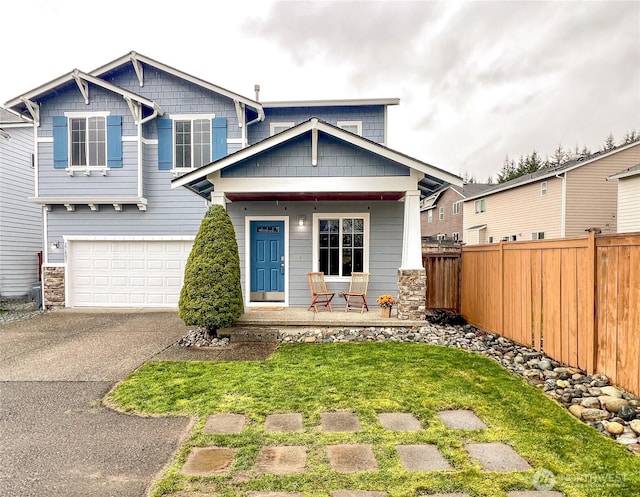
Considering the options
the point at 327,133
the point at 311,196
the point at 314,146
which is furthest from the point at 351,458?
the point at 311,196

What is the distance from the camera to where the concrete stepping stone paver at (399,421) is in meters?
3.45

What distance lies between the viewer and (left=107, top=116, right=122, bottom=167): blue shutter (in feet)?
33.5

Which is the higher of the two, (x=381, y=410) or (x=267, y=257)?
(x=267, y=257)

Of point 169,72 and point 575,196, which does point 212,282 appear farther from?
point 575,196

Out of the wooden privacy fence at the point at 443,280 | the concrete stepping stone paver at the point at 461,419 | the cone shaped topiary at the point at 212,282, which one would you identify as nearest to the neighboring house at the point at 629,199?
the wooden privacy fence at the point at 443,280

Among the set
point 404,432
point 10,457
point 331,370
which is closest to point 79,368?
point 10,457

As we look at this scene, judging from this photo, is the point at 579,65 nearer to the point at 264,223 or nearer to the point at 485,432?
the point at 264,223

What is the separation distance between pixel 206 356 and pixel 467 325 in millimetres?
5471

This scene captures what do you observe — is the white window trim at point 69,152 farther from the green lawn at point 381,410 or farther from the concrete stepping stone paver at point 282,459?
the concrete stepping stone paver at point 282,459

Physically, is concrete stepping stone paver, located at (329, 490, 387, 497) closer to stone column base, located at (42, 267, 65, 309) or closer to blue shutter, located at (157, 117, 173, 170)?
blue shutter, located at (157, 117, 173, 170)

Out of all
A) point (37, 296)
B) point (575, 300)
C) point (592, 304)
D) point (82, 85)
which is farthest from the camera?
point (37, 296)

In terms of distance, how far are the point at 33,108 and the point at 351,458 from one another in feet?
40.5

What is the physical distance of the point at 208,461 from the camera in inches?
115
